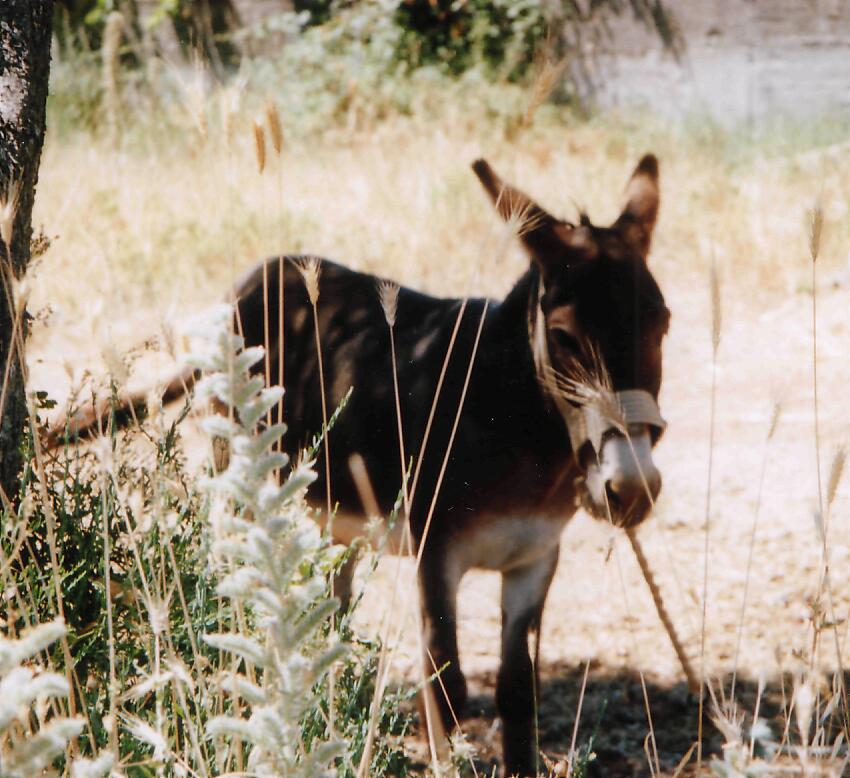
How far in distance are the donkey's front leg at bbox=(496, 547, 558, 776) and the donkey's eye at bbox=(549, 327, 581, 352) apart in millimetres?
828

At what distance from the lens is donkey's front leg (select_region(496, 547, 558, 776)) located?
300cm

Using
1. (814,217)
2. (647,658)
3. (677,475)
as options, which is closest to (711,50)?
(677,475)

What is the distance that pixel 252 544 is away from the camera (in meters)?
1.10

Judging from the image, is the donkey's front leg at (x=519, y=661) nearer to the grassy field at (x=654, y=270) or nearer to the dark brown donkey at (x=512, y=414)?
the dark brown donkey at (x=512, y=414)

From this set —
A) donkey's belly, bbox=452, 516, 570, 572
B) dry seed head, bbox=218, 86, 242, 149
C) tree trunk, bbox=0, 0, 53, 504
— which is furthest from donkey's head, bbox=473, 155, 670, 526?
tree trunk, bbox=0, 0, 53, 504

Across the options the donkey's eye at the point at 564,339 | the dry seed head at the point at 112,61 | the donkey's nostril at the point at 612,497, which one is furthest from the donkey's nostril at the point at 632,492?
the dry seed head at the point at 112,61

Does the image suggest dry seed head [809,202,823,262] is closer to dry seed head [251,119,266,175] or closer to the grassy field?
the grassy field

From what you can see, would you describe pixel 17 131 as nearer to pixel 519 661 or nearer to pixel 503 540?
pixel 503 540

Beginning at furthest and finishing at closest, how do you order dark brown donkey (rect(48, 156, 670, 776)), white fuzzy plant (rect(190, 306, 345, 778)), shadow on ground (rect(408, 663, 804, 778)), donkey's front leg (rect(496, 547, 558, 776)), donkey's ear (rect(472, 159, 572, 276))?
1. shadow on ground (rect(408, 663, 804, 778))
2. donkey's front leg (rect(496, 547, 558, 776))
3. donkey's ear (rect(472, 159, 572, 276))
4. dark brown donkey (rect(48, 156, 670, 776))
5. white fuzzy plant (rect(190, 306, 345, 778))

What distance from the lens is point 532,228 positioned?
8.64 feet

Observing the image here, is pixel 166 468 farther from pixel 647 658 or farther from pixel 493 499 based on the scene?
pixel 647 658

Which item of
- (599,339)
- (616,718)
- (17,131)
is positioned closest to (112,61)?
(17,131)

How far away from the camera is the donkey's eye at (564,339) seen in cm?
250

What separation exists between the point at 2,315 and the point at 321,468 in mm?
1429
